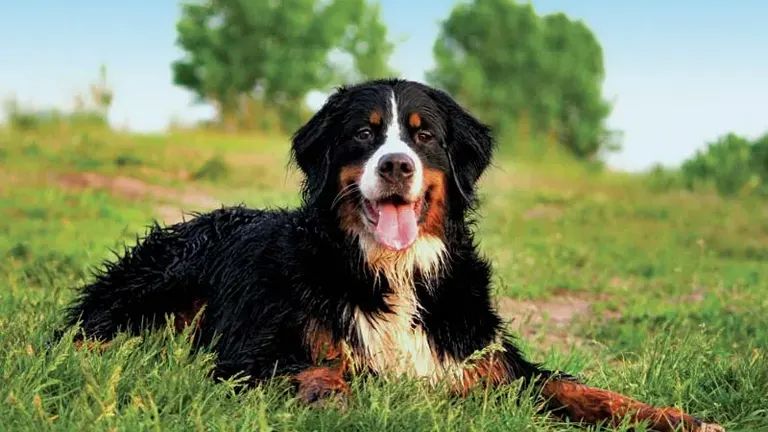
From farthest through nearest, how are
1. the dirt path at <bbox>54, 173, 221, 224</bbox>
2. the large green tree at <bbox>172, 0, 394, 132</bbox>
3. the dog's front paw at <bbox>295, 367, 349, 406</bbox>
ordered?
the large green tree at <bbox>172, 0, 394, 132</bbox> → the dirt path at <bbox>54, 173, 221, 224</bbox> → the dog's front paw at <bbox>295, 367, 349, 406</bbox>

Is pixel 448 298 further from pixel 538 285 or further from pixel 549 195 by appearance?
pixel 549 195

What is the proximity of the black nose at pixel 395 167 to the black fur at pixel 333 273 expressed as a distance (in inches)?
10.6

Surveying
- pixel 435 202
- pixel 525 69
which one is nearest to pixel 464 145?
pixel 435 202

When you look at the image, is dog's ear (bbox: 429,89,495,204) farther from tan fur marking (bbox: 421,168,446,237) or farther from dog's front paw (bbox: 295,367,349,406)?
dog's front paw (bbox: 295,367,349,406)

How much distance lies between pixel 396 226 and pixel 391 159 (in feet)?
1.36

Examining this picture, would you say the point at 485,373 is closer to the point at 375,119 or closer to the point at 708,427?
the point at 708,427

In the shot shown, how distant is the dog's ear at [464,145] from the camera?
469cm

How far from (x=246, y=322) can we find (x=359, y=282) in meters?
0.64

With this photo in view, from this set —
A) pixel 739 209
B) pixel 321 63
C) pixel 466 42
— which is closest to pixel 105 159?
pixel 739 209

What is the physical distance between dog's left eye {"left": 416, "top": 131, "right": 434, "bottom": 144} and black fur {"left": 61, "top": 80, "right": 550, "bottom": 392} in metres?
0.06

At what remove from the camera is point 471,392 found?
425 centimetres

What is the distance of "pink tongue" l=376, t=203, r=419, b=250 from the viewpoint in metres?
4.37

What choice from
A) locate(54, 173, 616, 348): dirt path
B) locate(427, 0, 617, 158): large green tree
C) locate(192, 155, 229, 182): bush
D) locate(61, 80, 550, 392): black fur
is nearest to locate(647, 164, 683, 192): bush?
locate(54, 173, 616, 348): dirt path

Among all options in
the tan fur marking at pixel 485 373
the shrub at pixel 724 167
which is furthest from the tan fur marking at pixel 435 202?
the shrub at pixel 724 167
